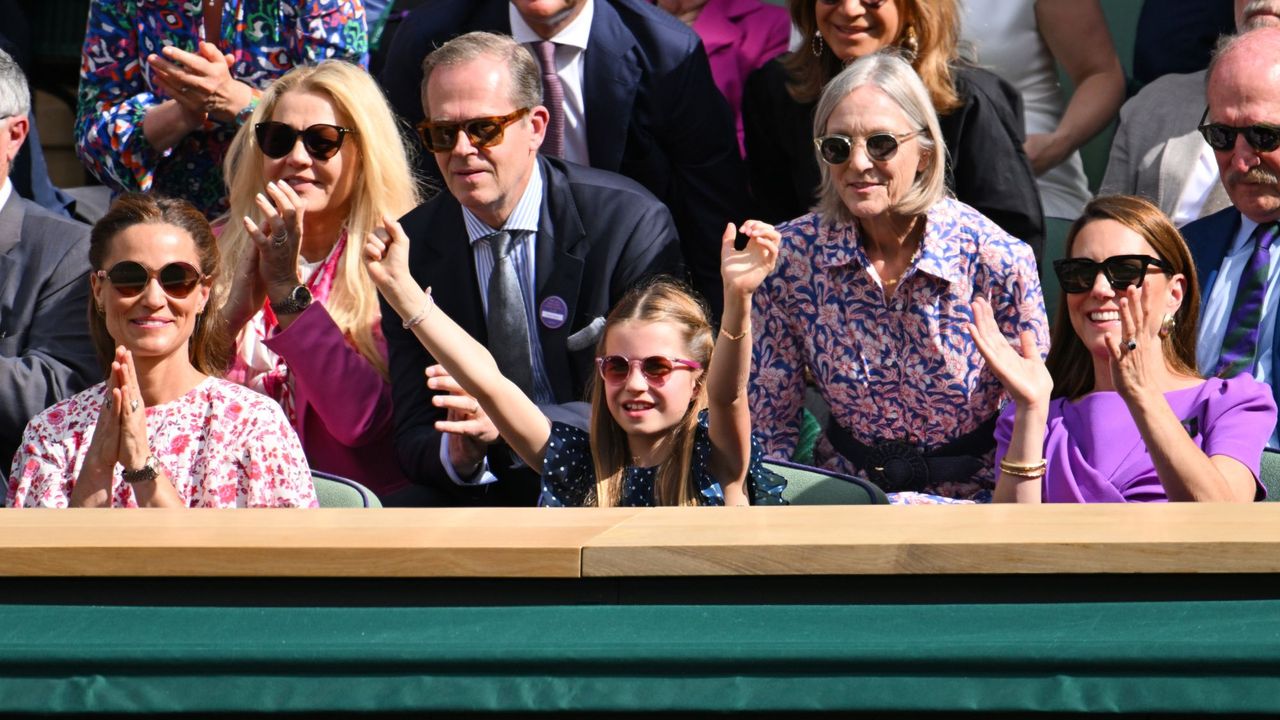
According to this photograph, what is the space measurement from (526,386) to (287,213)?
61 centimetres

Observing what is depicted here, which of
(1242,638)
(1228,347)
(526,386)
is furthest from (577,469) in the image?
(1242,638)

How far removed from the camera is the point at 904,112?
3465 millimetres

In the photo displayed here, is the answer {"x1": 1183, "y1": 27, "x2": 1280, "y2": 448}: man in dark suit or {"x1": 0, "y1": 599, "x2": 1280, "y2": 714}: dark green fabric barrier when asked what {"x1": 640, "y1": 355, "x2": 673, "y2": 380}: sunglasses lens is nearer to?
{"x1": 1183, "y1": 27, "x2": 1280, "y2": 448}: man in dark suit

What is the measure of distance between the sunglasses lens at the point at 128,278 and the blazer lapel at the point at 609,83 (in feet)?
4.17

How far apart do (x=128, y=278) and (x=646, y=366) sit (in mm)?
979

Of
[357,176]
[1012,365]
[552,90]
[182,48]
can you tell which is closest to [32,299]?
[357,176]

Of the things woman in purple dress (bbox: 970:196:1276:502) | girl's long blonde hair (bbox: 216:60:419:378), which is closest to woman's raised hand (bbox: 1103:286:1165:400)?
woman in purple dress (bbox: 970:196:1276:502)

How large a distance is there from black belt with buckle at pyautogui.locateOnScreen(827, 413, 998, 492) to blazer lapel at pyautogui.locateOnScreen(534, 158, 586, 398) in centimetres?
66

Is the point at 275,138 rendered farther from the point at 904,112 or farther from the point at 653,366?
the point at 904,112

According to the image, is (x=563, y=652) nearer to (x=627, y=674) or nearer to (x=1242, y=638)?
(x=627, y=674)

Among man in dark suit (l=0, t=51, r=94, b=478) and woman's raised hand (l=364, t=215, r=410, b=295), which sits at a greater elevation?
woman's raised hand (l=364, t=215, r=410, b=295)

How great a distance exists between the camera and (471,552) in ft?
5.93

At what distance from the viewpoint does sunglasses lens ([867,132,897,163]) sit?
342 centimetres

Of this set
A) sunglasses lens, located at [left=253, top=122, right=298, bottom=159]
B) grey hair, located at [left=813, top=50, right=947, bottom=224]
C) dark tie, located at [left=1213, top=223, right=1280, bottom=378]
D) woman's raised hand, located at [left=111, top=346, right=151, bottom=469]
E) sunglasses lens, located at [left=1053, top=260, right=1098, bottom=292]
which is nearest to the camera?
woman's raised hand, located at [left=111, top=346, right=151, bottom=469]
